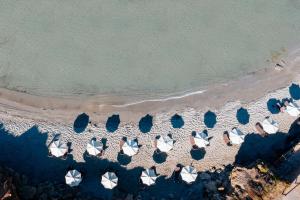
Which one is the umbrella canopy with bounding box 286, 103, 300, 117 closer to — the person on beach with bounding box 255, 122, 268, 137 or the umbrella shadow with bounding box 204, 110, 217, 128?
the person on beach with bounding box 255, 122, 268, 137

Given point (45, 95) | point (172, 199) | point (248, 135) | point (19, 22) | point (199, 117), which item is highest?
point (19, 22)

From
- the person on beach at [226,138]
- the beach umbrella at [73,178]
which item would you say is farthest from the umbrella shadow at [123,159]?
the person on beach at [226,138]

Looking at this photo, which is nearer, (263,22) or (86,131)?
(86,131)

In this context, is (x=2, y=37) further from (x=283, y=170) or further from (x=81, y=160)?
(x=283, y=170)

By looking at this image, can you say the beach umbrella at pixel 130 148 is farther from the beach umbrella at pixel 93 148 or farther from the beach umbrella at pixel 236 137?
the beach umbrella at pixel 236 137

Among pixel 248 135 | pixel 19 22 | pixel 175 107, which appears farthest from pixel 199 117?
pixel 19 22

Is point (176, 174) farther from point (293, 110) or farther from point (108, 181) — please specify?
point (293, 110)

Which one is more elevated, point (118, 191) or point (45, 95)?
point (45, 95)
